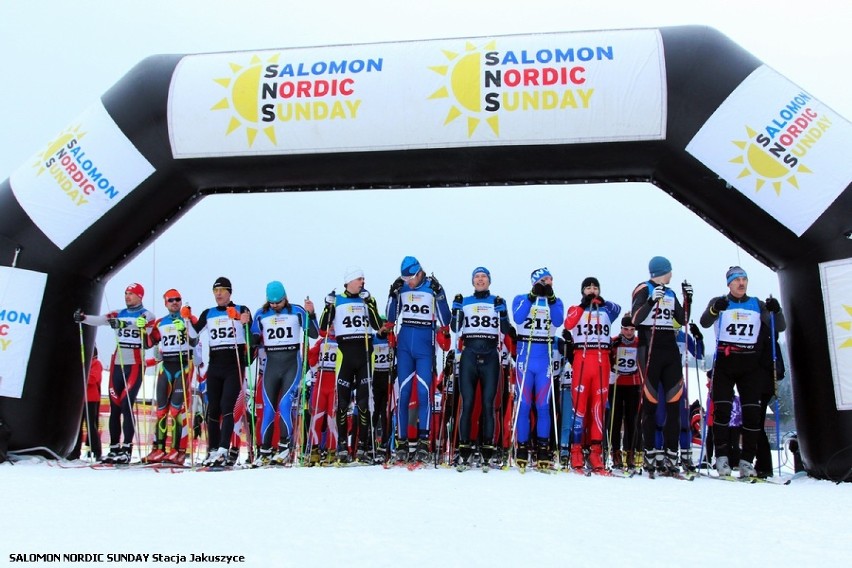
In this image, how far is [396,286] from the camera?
713 cm

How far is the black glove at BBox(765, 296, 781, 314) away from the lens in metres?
6.35

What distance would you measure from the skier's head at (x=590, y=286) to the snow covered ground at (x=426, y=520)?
6.99ft

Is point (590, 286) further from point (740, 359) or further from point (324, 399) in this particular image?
point (324, 399)

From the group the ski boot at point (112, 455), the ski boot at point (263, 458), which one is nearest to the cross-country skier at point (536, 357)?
the ski boot at point (263, 458)

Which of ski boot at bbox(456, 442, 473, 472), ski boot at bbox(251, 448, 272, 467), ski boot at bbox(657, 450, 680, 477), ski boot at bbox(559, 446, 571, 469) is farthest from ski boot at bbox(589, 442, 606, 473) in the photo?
ski boot at bbox(251, 448, 272, 467)

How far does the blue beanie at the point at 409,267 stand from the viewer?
7.12 m

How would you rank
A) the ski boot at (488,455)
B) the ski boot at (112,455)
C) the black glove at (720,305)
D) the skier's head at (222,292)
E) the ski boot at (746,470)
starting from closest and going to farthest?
the ski boot at (746,470) < the black glove at (720,305) < the ski boot at (488,455) < the ski boot at (112,455) < the skier's head at (222,292)

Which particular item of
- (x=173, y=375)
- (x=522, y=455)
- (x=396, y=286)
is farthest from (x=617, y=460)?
(x=173, y=375)

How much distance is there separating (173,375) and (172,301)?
0.83 meters

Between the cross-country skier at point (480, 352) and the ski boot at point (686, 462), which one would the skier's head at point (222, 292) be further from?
the ski boot at point (686, 462)

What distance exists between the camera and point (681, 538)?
3453mm

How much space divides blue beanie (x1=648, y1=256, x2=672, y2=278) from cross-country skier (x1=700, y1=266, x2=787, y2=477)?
1.74 ft

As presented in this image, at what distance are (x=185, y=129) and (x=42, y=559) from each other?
5319mm

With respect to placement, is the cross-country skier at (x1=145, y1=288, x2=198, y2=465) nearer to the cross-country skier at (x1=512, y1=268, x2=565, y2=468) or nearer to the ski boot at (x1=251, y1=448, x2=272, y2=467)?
the ski boot at (x1=251, y1=448, x2=272, y2=467)
